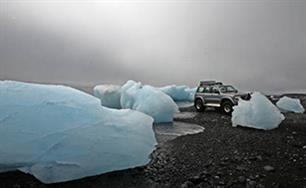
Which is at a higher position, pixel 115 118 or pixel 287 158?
pixel 115 118

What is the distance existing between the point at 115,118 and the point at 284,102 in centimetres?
1909

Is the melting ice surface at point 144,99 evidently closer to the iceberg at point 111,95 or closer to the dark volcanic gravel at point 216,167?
the iceberg at point 111,95

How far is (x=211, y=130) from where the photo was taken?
12.6 metres

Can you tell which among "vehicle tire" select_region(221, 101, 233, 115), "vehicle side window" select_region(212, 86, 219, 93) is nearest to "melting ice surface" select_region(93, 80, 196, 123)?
"vehicle side window" select_region(212, 86, 219, 93)

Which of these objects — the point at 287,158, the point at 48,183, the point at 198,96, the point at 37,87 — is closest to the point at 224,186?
the point at 287,158

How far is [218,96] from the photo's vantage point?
57.4 ft

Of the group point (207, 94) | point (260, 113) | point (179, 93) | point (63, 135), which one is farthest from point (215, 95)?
point (179, 93)

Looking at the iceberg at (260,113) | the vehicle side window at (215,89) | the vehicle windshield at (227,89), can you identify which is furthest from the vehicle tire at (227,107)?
the iceberg at (260,113)

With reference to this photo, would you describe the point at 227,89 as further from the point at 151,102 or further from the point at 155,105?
the point at 151,102

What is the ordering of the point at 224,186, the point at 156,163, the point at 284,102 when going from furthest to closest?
the point at 284,102, the point at 156,163, the point at 224,186

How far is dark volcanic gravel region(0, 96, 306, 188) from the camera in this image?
241 inches

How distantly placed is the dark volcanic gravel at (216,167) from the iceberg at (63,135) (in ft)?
0.82

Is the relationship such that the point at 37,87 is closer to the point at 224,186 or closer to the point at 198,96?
the point at 224,186

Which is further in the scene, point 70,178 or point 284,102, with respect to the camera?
point 284,102
